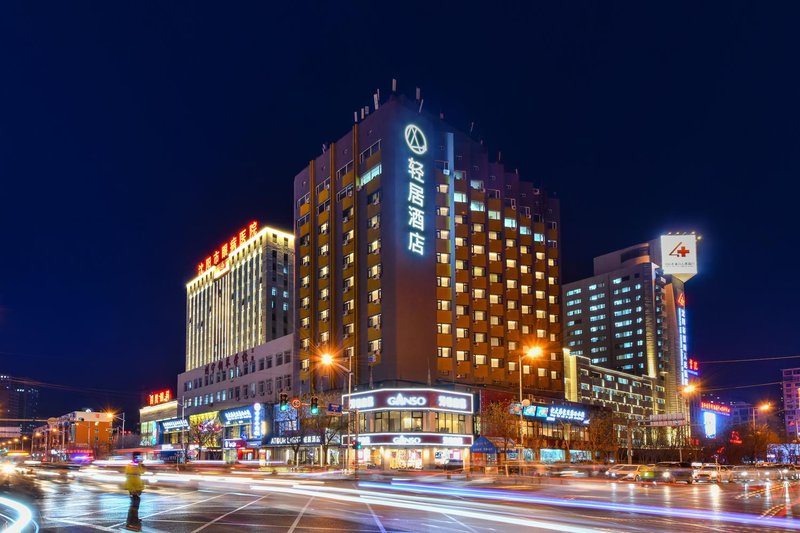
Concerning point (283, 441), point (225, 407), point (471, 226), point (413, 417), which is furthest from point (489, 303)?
point (225, 407)

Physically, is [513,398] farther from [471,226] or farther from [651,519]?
[651,519]

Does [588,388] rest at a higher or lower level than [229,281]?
lower

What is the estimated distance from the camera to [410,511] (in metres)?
26.8

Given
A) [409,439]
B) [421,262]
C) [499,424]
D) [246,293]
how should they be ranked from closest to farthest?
[409,439] → [499,424] → [421,262] → [246,293]

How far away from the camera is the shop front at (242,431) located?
356 feet

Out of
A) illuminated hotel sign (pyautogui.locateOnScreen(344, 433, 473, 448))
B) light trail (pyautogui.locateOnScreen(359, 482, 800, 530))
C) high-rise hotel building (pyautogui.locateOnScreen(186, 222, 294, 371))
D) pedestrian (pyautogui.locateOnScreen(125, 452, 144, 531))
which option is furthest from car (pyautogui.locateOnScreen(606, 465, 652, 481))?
high-rise hotel building (pyautogui.locateOnScreen(186, 222, 294, 371))

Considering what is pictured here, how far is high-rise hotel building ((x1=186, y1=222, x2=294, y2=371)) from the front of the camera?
142 meters

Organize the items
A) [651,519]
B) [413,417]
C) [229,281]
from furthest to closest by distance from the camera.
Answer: [229,281], [413,417], [651,519]

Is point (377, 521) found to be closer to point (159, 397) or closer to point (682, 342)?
point (159, 397)

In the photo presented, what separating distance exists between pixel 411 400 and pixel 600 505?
5369cm

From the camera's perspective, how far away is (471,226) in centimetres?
10369

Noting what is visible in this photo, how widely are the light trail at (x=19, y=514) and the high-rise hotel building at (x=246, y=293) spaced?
107598 millimetres

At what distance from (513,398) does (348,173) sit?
3836 centimetres

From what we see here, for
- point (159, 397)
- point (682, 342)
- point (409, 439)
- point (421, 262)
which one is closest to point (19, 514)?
point (409, 439)
